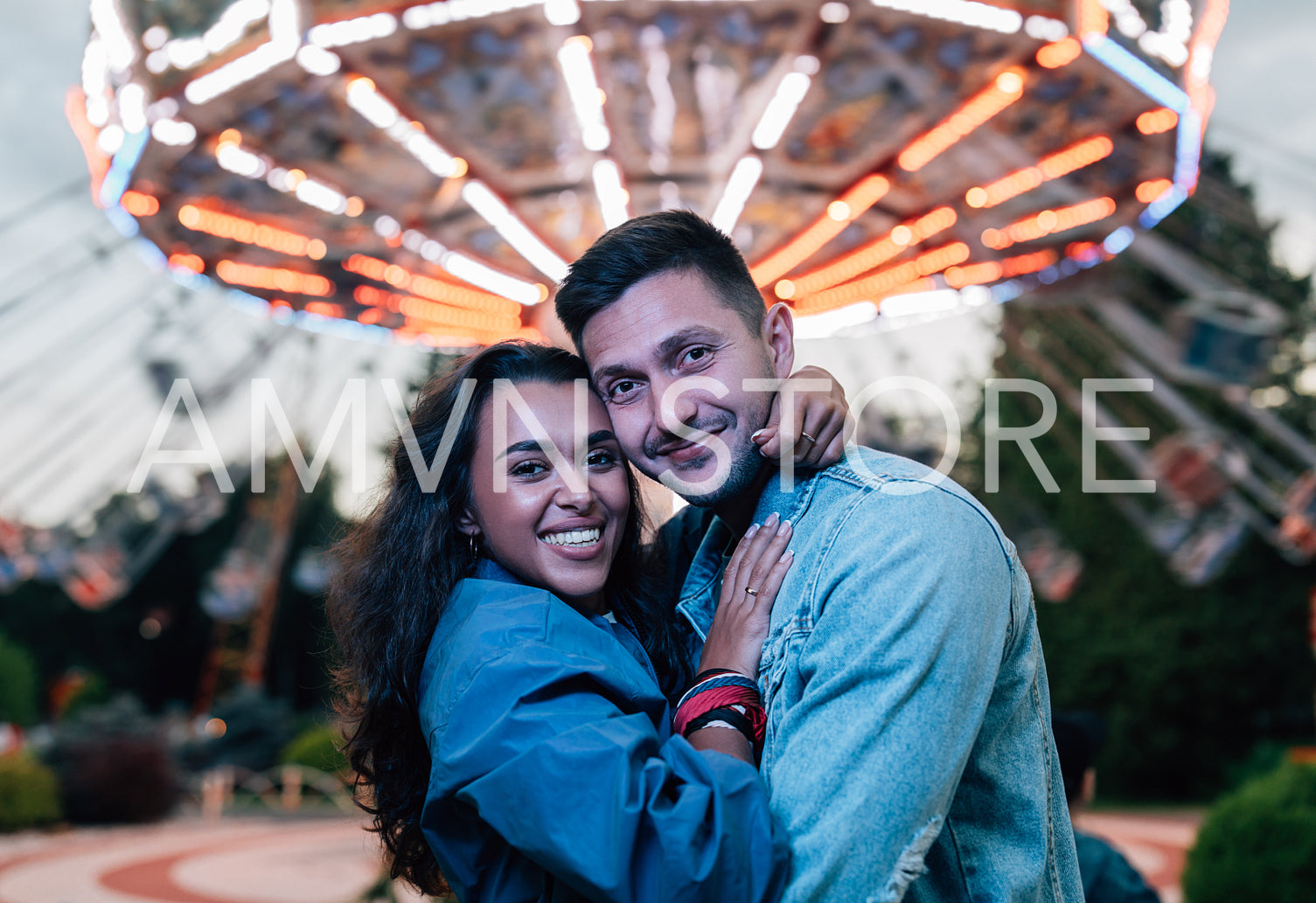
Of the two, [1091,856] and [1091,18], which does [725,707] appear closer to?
[1091,856]

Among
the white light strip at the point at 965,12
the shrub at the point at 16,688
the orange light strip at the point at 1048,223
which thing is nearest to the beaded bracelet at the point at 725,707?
the white light strip at the point at 965,12

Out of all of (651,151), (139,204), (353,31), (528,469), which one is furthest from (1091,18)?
(139,204)

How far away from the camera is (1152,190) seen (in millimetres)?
8445

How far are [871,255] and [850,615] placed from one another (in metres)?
8.81

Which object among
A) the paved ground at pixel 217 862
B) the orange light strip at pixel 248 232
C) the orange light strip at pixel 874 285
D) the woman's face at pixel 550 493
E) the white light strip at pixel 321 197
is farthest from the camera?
the orange light strip at pixel 874 285

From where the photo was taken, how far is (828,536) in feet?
6.47

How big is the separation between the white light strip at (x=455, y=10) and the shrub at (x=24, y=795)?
12169 millimetres

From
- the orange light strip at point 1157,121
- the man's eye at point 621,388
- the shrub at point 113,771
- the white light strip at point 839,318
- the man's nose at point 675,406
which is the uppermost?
the orange light strip at point 1157,121

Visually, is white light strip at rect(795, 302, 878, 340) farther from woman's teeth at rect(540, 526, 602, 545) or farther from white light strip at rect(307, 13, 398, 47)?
woman's teeth at rect(540, 526, 602, 545)

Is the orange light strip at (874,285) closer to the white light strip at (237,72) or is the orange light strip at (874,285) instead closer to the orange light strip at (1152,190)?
the orange light strip at (1152,190)

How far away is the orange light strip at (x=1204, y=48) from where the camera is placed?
6398mm

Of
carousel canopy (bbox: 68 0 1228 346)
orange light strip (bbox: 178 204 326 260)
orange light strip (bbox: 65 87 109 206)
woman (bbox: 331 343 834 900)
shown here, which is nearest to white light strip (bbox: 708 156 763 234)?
carousel canopy (bbox: 68 0 1228 346)

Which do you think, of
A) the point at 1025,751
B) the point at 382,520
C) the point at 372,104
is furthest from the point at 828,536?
the point at 372,104

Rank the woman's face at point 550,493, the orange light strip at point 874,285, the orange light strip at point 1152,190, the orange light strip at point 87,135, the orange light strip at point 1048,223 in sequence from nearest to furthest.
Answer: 1. the woman's face at point 550,493
2. the orange light strip at point 87,135
3. the orange light strip at point 1152,190
4. the orange light strip at point 1048,223
5. the orange light strip at point 874,285
